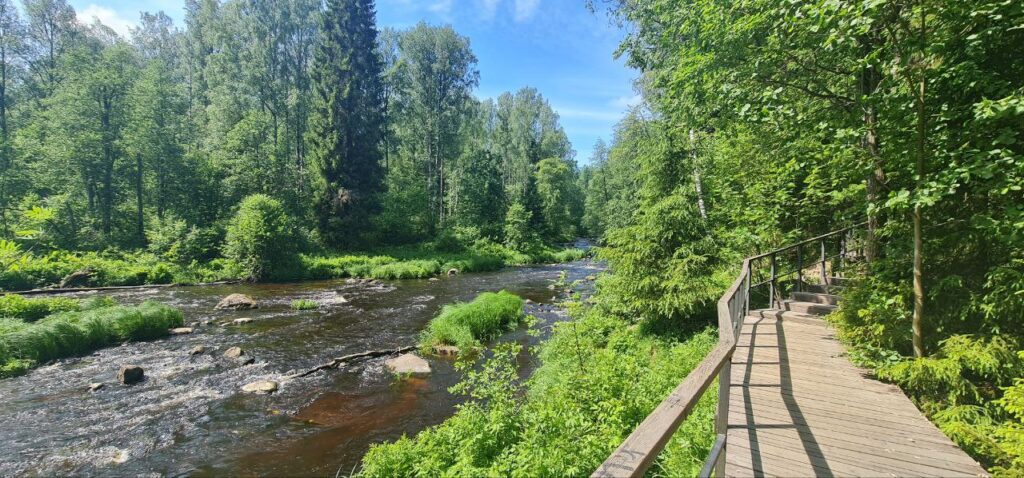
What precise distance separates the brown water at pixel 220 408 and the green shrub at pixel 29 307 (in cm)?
335

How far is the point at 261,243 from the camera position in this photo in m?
24.2

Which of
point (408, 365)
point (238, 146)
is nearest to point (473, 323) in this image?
point (408, 365)

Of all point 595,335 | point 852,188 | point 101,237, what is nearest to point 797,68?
point 852,188

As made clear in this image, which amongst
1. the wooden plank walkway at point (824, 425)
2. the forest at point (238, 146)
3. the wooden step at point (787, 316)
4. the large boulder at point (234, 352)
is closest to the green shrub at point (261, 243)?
the forest at point (238, 146)

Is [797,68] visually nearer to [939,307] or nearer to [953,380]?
[939,307]

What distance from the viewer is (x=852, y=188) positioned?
6703 mm

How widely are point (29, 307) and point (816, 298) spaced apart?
866 inches

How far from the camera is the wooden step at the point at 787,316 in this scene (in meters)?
7.94

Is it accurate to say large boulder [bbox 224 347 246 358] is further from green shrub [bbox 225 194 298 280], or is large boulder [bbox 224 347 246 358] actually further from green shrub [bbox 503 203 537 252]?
green shrub [bbox 503 203 537 252]

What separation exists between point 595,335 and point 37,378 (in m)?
13.4

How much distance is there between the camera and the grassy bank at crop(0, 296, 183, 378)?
34.4ft

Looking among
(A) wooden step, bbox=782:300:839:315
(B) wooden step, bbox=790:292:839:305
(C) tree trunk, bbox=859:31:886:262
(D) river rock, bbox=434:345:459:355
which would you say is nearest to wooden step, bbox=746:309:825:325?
(A) wooden step, bbox=782:300:839:315

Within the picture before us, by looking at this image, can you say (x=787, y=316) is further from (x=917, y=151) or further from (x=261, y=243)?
(x=261, y=243)

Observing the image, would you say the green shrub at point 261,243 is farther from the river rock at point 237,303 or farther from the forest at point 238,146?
the river rock at point 237,303
